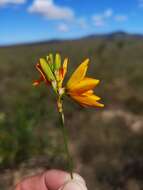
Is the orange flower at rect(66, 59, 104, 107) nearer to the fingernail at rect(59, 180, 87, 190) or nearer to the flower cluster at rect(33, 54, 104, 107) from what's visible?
the flower cluster at rect(33, 54, 104, 107)

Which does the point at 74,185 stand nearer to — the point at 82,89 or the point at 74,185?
the point at 74,185

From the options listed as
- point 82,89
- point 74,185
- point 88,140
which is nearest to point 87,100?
point 82,89

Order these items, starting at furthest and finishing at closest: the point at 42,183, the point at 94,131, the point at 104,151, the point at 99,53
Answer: the point at 99,53 < the point at 94,131 < the point at 104,151 < the point at 42,183

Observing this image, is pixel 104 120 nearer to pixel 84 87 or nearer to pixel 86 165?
pixel 86 165

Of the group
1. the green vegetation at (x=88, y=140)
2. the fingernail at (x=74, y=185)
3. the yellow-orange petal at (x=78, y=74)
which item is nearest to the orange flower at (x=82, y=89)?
the yellow-orange petal at (x=78, y=74)

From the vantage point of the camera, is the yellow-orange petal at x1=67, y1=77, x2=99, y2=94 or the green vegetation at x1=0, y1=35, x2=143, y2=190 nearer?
the yellow-orange petal at x1=67, y1=77, x2=99, y2=94

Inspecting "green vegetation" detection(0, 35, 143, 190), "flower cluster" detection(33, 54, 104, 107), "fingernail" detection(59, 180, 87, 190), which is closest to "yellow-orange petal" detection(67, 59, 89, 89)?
"flower cluster" detection(33, 54, 104, 107)

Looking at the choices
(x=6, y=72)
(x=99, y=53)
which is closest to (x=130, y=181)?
(x=6, y=72)
